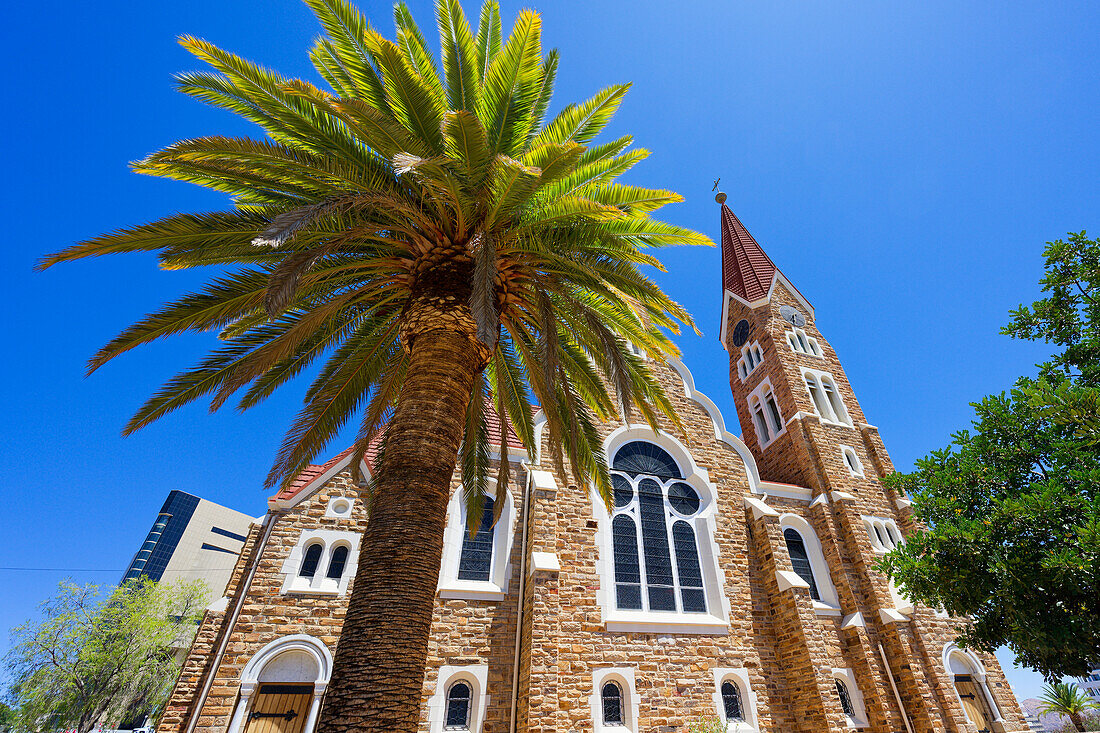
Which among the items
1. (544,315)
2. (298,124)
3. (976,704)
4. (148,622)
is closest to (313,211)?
(298,124)

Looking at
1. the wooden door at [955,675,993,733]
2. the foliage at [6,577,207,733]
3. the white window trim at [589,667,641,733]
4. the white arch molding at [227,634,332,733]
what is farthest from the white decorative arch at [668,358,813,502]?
the foliage at [6,577,207,733]

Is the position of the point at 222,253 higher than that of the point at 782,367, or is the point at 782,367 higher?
the point at 782,367

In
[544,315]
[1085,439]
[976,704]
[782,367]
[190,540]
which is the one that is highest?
[190,540]

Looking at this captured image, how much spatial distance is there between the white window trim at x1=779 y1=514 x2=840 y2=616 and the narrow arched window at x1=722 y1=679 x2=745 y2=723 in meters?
3.86

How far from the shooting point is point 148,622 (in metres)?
23.0

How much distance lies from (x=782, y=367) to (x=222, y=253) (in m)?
18.9

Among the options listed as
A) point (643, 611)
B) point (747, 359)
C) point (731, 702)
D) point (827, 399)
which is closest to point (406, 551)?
point (643, 611)

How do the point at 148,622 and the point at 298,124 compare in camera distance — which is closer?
the point at 298,124

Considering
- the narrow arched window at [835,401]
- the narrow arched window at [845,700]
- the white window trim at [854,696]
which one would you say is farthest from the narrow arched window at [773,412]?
the narrow arched window at [845,700]

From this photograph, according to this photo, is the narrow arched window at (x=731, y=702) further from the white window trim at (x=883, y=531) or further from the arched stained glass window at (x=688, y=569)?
the white window trim at (x=883, y=531)

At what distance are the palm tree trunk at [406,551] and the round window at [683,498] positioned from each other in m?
10.1

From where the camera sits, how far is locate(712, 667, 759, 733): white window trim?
37.2ft

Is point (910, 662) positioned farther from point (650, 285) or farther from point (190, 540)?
point (190, 540)

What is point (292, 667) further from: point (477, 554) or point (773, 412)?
point (773, 412)
